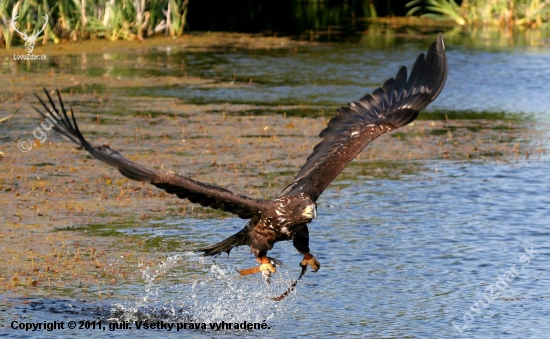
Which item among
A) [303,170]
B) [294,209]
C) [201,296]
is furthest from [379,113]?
[201,296]

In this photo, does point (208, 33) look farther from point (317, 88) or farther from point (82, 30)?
point (317, 88)

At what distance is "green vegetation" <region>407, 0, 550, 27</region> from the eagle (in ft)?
52.6

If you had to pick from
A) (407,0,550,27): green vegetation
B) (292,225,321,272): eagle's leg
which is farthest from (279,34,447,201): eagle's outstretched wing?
(407,0,550,27): green vegetation

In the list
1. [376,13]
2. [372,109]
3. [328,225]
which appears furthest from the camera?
[376,13]

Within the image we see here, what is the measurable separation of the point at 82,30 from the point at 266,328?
46.4 ft

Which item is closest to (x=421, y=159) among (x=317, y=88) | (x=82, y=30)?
(x=317, y=88)

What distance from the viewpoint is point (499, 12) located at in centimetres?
2427

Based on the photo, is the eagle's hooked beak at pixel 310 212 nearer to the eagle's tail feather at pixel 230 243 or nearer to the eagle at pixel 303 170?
the eagle at pixel 303 170

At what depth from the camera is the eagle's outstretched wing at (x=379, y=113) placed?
758 cm

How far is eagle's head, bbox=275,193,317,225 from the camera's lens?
685 cm

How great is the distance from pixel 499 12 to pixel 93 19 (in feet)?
30.4

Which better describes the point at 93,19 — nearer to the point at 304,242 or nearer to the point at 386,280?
the point at 386,280

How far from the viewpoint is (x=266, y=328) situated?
23.7ft

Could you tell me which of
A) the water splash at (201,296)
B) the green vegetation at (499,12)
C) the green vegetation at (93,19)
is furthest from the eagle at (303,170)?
the green vegetation at (499,12)
